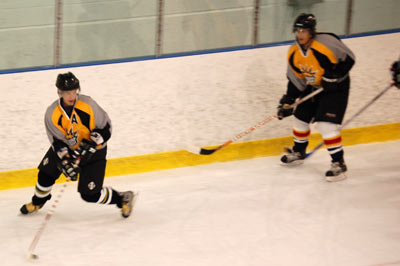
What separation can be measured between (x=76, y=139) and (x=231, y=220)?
3.51ft

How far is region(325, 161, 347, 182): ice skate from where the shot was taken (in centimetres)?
447

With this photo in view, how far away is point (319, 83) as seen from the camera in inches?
171

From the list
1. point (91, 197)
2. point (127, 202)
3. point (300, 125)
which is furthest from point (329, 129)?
point (91, 197)

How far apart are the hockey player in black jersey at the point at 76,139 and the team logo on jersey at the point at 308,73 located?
1.44 meters

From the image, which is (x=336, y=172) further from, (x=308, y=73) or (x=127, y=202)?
(x=127, y=202)

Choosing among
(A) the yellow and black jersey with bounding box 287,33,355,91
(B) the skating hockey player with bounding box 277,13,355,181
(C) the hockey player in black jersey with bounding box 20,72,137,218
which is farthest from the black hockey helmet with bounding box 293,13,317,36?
(C) the hockey player in black jersey with bounding box 20,72,137,218

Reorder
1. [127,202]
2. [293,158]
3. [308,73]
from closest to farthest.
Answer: [127,202], [308,73], [293,158]

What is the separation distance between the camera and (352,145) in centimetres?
513

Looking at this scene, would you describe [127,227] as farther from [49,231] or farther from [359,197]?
[359,197]

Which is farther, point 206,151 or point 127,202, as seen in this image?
point 206,151

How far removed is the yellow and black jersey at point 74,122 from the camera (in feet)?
11.7

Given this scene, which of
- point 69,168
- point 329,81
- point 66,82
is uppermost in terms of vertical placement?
point 66,82

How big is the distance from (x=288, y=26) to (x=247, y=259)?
2180 millimetres

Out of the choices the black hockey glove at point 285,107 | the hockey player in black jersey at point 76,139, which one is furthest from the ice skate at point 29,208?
the black hockey glove at point 285,107
